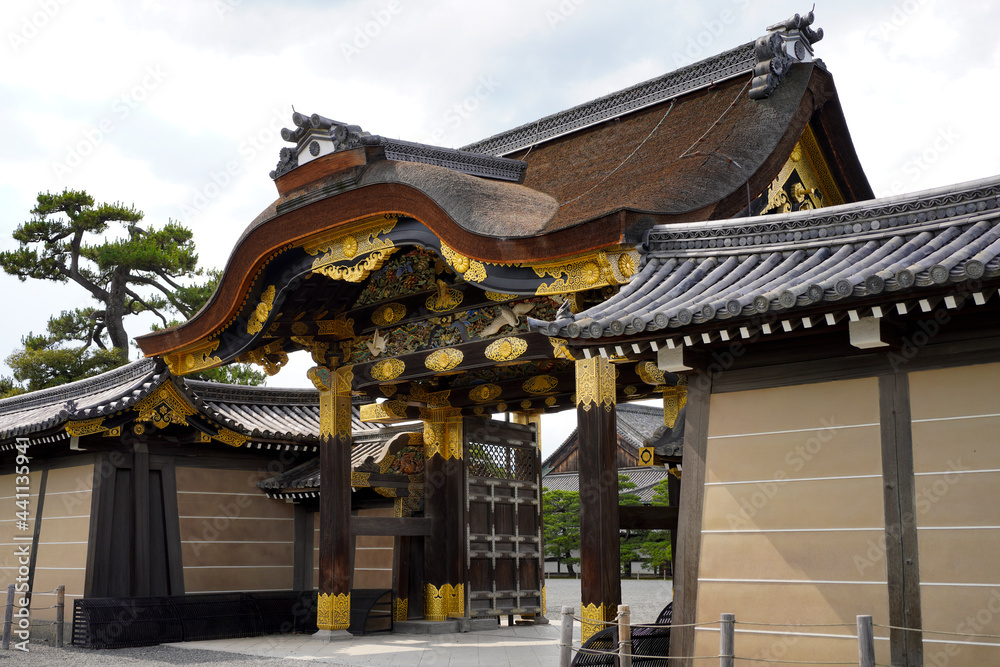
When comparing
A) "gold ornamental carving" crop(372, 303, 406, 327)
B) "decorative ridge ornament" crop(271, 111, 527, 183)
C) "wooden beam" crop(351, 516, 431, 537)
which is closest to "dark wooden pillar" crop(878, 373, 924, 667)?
"decorative ridge ornament" crop(271, 111, 527, 183)

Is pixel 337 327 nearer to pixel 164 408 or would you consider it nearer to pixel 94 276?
pixel 164 408

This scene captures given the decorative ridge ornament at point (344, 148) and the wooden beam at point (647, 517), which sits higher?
the decorative ridge ornament at point (344, 148)

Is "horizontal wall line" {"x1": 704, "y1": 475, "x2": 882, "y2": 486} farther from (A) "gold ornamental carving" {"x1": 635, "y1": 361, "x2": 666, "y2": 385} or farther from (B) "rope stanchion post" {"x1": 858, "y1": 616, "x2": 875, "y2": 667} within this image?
(A) "gold ornamental carving" {"x1": 635, "y1": 361, "x2": 666, "y2": 385}

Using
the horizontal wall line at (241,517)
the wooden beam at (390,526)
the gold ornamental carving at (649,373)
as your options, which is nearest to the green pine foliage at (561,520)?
the horizontal wall line at (241,517)

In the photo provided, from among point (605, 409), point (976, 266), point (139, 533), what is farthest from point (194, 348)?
point (976, 266)

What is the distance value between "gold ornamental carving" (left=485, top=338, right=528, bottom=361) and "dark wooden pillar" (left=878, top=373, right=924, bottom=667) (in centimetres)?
418

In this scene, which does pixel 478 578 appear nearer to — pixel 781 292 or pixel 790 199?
pixel 790 199

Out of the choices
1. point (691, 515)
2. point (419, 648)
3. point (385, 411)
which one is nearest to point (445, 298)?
point (385, 411)

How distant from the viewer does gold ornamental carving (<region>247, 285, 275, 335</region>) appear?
34.7ft

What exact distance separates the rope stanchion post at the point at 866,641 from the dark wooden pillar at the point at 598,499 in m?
2.81

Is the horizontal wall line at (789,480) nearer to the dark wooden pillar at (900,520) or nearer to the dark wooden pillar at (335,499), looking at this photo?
the dark wooden pillar at (900,520)

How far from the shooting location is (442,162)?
10.2 meters

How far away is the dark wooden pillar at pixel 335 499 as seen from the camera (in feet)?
36.1

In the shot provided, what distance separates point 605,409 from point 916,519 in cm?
297
